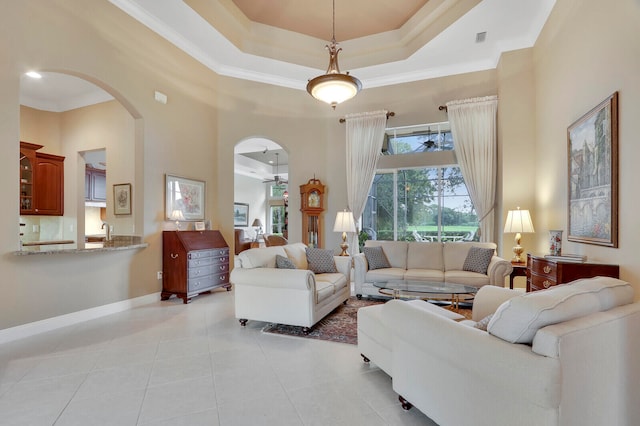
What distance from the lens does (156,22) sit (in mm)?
4578

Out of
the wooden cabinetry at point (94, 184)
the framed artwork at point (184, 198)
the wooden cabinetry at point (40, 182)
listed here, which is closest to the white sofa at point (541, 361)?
the framed artwork at point (184, 198)

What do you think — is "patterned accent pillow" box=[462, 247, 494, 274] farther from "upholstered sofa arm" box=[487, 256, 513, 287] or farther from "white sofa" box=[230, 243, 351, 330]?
"white sofa" box=[230, 243, 351, 330]

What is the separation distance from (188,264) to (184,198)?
3.77 ft

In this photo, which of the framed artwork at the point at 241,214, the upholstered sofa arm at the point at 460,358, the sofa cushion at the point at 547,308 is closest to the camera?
the upholstered sofa arm at the point at 460,358

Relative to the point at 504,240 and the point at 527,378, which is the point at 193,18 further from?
the point at 504,240

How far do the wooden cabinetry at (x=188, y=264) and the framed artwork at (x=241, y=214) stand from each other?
711 cm

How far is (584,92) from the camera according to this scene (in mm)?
3363

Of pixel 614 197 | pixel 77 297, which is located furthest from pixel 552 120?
pixel 77 297

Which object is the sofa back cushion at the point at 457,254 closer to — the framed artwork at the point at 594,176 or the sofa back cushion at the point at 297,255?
the framed artwork at the point at 594,176

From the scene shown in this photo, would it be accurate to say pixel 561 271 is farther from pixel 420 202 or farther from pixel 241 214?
pixel 241 214

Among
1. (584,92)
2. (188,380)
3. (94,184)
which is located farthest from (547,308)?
(94,184)

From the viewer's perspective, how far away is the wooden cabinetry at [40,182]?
535 cm

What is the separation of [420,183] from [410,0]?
3112mm

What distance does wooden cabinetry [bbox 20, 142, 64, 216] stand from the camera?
5352mm
